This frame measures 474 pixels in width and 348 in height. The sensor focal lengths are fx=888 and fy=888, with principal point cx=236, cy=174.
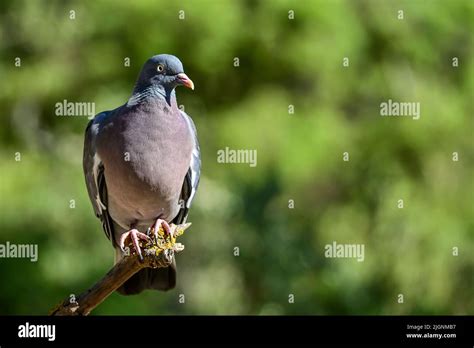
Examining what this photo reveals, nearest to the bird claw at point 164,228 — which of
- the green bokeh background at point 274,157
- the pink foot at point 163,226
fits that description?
the pink foot at point 163,226

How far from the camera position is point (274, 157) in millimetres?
8180

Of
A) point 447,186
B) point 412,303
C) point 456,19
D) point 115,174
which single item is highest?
point 456,19

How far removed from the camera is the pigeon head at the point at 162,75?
4297 mm

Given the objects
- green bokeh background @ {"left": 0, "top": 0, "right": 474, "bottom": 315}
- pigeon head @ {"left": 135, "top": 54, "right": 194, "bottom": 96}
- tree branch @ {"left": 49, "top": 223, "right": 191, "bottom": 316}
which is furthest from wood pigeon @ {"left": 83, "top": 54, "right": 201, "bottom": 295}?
green bokeh background @ {"left": 0, "top": 0, "right": 474, "bottom": 315}

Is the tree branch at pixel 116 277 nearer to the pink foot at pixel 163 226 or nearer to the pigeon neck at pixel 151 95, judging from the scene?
the pink foot at pixel 163 226

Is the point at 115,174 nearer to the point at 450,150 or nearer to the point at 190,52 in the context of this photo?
the point at 190,52

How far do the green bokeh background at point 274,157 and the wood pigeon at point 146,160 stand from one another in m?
2.44

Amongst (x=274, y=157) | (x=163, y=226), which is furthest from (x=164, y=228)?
(x=274, y=157)

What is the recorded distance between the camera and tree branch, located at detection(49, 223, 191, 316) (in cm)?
364

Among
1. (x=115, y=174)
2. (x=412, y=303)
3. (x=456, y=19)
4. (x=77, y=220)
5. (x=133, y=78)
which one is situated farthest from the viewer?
(x=456, y=19)

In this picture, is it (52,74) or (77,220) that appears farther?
(52,74)

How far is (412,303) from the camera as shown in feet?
22.2

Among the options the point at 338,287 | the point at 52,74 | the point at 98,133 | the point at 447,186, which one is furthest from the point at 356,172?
the point at 98,133

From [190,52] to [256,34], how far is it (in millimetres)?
736
